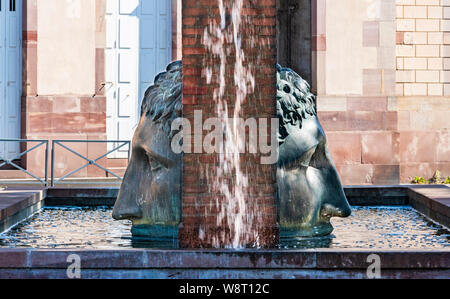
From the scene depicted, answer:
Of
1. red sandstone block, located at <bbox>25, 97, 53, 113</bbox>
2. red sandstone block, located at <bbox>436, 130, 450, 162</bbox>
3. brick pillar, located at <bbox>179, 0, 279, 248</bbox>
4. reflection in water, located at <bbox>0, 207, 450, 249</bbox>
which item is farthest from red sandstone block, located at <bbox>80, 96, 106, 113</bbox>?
brick pillar, located at <bbox>179, 0, 279, 248</bbox>

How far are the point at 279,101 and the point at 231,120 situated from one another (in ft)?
3.51

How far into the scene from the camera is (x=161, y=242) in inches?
257

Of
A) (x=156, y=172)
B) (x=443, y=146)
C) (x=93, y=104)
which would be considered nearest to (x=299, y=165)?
(x=156, y=172)

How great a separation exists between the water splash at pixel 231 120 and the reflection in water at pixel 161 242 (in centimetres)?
74

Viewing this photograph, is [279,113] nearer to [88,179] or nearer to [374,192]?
[374,192]

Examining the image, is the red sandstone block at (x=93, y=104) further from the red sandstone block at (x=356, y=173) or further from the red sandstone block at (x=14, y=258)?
the red sandstone block at (x=14, y=258)

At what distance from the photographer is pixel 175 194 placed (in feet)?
21.5

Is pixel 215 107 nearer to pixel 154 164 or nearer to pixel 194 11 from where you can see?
pixel 194 11

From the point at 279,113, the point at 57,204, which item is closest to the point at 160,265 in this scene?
the point at 279,113

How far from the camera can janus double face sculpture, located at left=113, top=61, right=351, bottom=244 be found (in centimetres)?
658

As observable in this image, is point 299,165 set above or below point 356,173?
above

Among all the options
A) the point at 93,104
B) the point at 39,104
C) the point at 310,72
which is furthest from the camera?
the point at 310,72

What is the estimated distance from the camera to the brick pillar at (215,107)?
18.3 ft

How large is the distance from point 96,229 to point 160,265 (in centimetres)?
280
